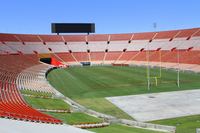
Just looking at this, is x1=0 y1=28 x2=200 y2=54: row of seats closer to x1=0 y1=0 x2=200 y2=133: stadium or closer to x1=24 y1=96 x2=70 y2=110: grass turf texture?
x1=0 y1=0 x2=200 y2=133: stadium

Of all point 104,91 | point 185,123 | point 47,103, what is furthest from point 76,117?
point 104,91

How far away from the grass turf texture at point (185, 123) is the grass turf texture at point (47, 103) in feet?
36.5

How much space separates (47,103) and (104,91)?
511 inches

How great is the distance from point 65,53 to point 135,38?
27571 millimetres

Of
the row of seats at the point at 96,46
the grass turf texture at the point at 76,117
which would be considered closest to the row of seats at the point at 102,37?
the row of seats at the point at 96,46

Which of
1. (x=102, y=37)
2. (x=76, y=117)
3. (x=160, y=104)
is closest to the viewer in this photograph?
(x=76, y=117)

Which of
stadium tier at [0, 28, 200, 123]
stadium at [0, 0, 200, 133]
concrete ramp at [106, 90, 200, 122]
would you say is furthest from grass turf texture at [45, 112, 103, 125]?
stadium tier at [0, 28, 200, 123]

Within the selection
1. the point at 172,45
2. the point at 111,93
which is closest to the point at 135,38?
the point at 172,45

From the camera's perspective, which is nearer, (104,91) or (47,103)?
(47,103)

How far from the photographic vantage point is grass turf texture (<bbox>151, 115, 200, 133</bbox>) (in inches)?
978

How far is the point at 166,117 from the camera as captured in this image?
30.4m

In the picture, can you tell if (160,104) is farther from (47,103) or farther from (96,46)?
(96,46)

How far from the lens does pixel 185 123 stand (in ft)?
90.7

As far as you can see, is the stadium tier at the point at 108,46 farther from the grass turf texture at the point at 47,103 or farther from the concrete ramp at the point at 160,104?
the grass turf texture at the point at 47,103
